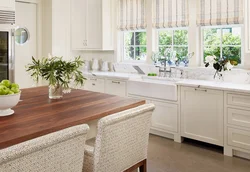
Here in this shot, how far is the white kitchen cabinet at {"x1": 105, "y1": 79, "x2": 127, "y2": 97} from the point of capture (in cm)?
420

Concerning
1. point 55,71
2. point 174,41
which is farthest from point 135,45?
point 55,71

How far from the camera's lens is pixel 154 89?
12.2 feet

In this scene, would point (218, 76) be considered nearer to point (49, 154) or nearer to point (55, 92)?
point (55, 92)

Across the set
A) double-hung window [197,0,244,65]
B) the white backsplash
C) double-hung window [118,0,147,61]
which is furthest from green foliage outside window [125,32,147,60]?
double-hung window [197,0,244,65]

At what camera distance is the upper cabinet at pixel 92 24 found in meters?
4.84

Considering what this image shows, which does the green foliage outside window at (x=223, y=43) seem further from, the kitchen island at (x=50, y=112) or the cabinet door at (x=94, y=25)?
the kitchen island at (x=50, y=112)

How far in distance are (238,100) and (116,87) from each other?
195 centimetres


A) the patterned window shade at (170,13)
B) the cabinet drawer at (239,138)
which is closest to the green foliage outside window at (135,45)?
the patterned window shade at (170,13)

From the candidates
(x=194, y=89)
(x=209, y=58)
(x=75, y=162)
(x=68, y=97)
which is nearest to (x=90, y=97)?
(x=68, y=97)

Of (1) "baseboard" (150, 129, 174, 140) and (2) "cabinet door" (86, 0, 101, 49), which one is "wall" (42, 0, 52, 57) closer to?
(2) "cabinet door" (86, 0, 101, 49)

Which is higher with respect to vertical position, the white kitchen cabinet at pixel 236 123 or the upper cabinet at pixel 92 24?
the upper cabinet at pixel 92 24

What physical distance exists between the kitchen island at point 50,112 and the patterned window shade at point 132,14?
2.35m

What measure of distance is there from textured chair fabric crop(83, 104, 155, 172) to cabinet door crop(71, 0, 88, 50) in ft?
11.7

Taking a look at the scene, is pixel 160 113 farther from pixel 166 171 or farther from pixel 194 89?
pixel 166 171
